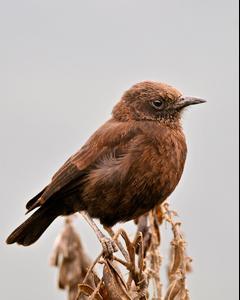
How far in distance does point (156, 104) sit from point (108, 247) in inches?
61.3

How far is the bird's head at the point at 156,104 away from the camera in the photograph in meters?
7.55

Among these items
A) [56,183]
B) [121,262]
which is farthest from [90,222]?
[121,262]

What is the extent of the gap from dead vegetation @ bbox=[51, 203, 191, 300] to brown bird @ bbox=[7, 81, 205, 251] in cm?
20

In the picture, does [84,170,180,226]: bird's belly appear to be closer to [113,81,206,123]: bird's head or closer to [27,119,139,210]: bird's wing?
[27,119,139,210]: bird's wing

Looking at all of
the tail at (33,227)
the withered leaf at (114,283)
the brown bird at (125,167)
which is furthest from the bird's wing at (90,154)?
the withered leaf at (114,283)

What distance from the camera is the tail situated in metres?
7.56

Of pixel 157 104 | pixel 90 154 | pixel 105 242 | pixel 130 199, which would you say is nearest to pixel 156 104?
pixel 157 104

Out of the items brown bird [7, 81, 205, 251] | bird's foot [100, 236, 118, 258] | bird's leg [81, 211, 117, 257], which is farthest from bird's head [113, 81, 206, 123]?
bird's foot [100, 236, 118, 258]

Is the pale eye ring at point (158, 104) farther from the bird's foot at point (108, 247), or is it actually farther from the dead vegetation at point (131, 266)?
the bird's foot at point (108, 247)

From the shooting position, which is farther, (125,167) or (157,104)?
(157,104)

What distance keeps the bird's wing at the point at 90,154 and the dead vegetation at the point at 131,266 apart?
0.50 metres

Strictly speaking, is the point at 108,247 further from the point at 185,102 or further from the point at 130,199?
the point at 185,102

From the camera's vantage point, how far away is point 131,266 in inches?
237

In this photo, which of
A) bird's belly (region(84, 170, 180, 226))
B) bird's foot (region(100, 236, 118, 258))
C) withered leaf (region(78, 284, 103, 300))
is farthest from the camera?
bird's belly (region(84, 170, 180, 226))
